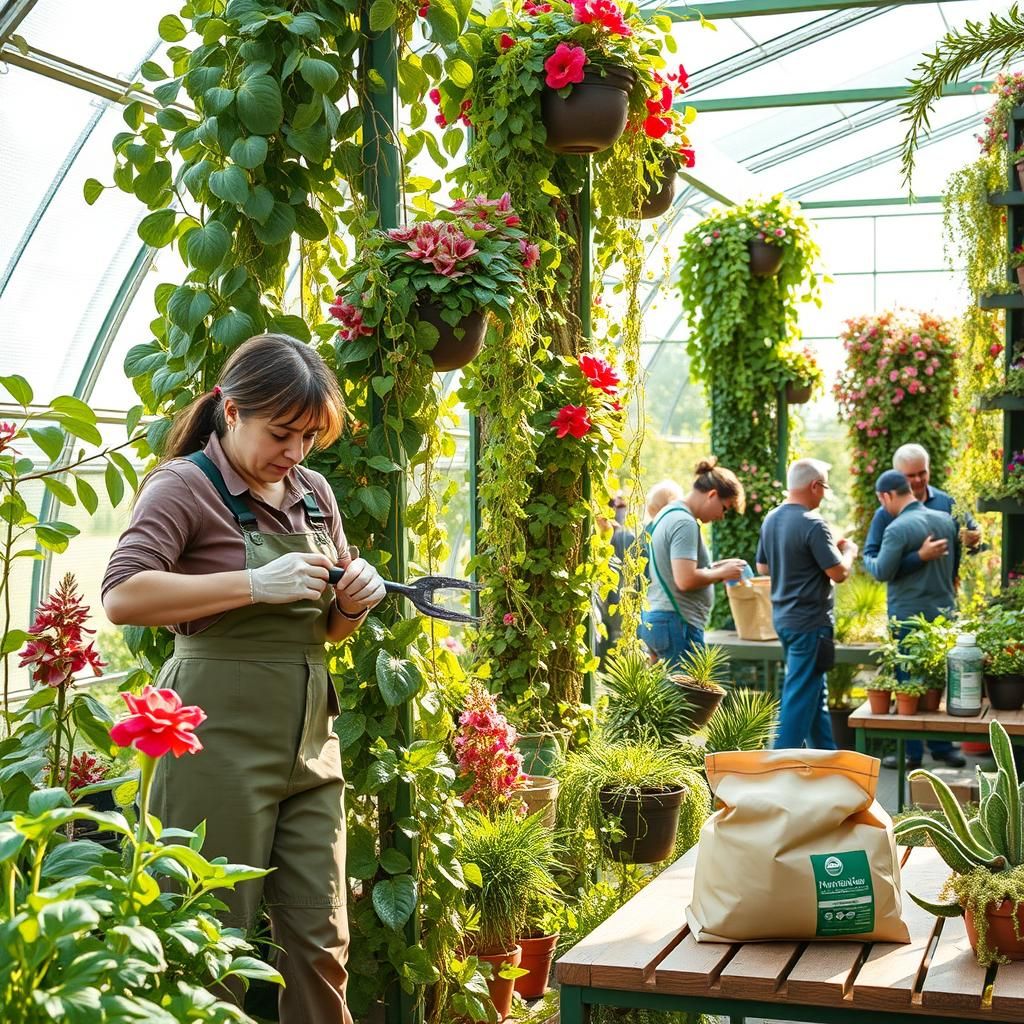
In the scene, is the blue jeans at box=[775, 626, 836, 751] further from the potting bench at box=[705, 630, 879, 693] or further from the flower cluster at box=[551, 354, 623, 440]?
the flower cluster at box=[551, 354, 623, 440]

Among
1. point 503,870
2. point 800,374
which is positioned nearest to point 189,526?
point 503,870

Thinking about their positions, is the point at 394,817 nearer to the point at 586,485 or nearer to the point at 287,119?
the point at 287,119

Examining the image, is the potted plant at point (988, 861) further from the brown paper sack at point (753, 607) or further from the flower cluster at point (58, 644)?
the brown paper sack at point (753, 607)

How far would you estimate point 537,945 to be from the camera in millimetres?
3381

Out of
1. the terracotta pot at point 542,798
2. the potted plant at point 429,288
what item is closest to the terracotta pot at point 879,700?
the terracotta pot at point 542,798

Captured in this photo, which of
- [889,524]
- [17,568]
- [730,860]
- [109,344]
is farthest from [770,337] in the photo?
[730,860]

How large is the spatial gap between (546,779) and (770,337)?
5.42 meters

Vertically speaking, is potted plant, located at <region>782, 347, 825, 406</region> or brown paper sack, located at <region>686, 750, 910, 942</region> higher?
potted plant, located at <region>782, 347, 825, 406</region>

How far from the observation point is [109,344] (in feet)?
19.3

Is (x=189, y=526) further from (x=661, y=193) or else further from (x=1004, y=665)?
(x=1004, y=665)

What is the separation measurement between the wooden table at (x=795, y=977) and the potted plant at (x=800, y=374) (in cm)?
672

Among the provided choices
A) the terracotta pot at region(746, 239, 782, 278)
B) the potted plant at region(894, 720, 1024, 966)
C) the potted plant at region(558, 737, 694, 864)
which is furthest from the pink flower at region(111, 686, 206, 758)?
the terracotta pot at region(746, 239, 782, 278)

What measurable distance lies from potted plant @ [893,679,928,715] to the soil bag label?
2.68m

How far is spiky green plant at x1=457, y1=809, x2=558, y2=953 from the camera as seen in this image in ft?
10.3
